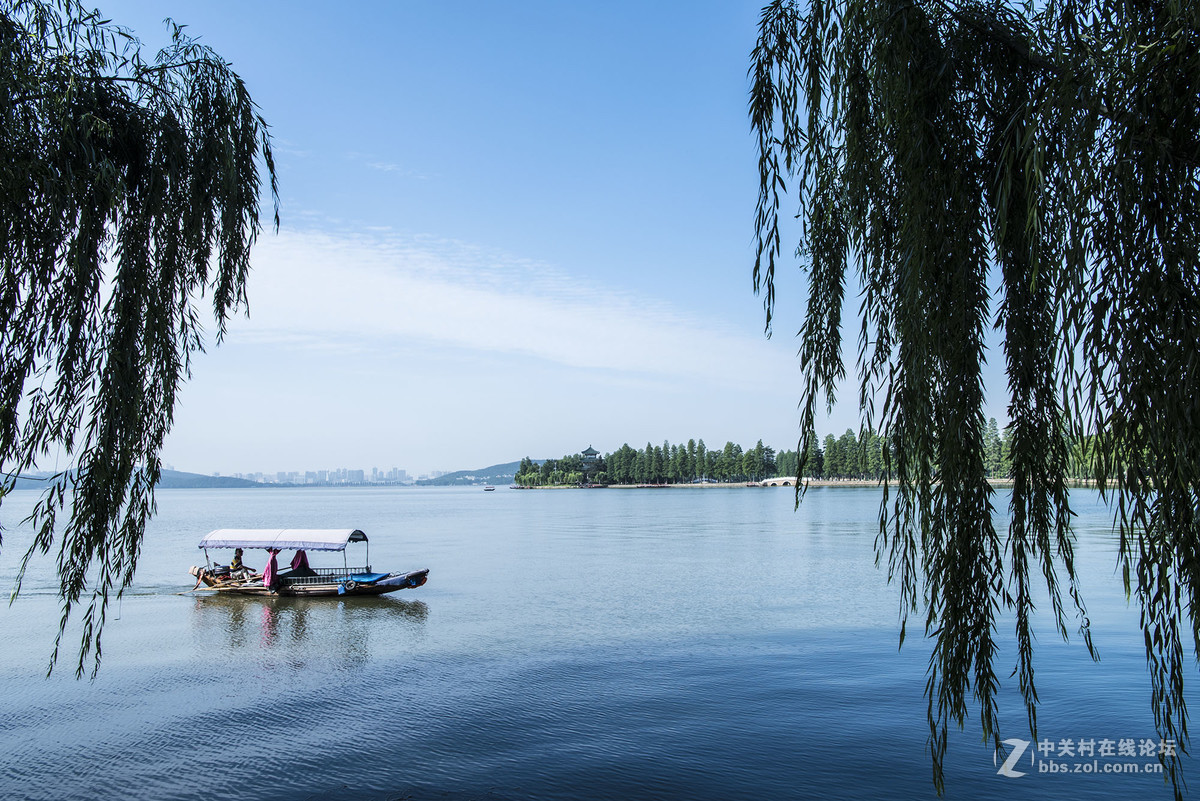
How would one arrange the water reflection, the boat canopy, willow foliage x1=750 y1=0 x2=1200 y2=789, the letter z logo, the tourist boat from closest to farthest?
willow foliage x1=750 y1=0 x2=1200 y2=789 < the letter z logo < the water reflection < the tourist boat < the boat canopy

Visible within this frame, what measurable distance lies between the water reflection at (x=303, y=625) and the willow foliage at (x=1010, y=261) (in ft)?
59.6

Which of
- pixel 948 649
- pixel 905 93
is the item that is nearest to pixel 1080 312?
pixel 905 93

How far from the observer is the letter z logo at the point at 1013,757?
11.8m

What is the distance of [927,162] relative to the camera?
13.9ft

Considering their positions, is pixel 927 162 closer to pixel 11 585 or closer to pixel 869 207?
pixel 869 207

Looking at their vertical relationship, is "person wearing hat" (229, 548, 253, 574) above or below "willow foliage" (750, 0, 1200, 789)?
below

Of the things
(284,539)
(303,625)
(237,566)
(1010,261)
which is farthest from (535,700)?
(237,566)

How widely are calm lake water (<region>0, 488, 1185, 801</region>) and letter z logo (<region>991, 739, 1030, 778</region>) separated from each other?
15 cm

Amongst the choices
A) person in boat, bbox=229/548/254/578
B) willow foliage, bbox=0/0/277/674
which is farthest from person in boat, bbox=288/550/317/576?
willow foliage, bbox=0/0/277/674

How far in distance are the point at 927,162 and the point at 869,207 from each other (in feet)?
1.38

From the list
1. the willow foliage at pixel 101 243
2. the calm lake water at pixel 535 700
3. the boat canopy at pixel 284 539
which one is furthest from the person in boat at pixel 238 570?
the willow foliage at pixel 101 243

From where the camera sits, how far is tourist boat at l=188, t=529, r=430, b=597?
2875 cm

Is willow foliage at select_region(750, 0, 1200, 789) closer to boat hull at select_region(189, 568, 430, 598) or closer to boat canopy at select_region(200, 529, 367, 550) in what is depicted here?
boat hull at select_region(189, 568, 430, 598)

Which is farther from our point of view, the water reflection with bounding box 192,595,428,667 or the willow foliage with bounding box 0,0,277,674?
the water reflection with bounding box 192,595,428,667
